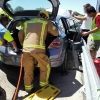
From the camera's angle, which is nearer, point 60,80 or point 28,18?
point 60,80

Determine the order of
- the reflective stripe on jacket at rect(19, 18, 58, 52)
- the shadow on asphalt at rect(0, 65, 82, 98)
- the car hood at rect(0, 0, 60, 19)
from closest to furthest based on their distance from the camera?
the reflective stripe on jacket at rect(19, 18, 58, 52)
the shadow on asphalt at rect(0, 65, 82, 98)
the car hood at rect(0, 0, 60, 19)

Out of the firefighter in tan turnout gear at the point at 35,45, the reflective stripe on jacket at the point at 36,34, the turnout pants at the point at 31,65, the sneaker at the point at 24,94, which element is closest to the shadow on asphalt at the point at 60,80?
the sneaker at the point at 24,94

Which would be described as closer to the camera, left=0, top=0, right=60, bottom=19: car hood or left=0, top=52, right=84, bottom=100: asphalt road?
left=0, top=52, right=84, bottom=100: asphalt road

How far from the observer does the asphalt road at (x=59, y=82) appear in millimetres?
3746

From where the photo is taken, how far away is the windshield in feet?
16.4

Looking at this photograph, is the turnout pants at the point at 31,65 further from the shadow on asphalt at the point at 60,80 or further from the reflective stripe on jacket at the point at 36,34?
the shadow on asphalt at the point at 60,80

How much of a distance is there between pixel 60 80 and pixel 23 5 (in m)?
2.37

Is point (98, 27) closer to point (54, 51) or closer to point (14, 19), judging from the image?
point (54, 51)

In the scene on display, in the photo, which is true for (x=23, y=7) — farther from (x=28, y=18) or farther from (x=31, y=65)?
(x=31, y=65)

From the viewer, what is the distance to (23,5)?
5.22 meters

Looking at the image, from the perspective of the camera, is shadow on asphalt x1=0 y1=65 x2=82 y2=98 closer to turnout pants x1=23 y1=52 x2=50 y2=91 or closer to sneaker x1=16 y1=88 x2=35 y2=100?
sneaker x1=16 y1=88 x2=35 y2=100

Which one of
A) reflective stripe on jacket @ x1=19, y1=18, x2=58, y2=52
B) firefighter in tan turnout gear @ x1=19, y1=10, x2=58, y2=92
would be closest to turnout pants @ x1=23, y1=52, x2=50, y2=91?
firefighter in tan turnout gear @ x1=19, y1=10, x2=58, y2=92

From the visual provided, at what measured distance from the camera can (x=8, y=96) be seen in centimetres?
368

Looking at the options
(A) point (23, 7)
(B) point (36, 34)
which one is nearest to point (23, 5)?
(A) point (23, 7)
